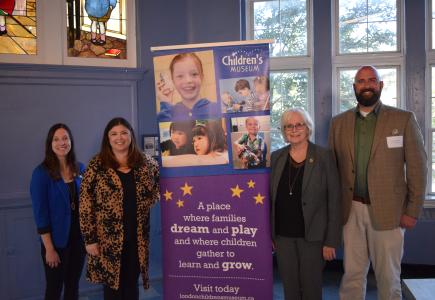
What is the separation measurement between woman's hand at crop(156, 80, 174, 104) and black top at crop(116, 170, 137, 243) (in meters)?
0.54

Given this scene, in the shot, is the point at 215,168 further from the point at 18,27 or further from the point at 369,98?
the point at 18,27

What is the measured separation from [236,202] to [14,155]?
1748 mm

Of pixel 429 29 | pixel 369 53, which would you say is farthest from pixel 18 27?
pixel 429 29

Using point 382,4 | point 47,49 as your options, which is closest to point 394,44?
point 382,4

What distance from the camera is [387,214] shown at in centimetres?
242

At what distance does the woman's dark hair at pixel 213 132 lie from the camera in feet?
8.32

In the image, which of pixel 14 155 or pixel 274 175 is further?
pixel 14 155

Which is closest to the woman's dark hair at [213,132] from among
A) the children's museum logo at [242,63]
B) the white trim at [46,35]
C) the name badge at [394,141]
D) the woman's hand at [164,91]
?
the woman's hand at [164,91]

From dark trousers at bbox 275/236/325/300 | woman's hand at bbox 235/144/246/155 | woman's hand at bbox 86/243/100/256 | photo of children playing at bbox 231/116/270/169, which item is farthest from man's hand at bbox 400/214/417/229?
woman's hand at bbox 86/243/100/256

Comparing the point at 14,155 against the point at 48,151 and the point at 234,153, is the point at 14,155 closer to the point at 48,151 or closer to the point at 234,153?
the point at 48,151

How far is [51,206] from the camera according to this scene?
7.88ft

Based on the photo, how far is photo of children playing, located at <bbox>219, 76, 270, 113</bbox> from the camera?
8.23 feet

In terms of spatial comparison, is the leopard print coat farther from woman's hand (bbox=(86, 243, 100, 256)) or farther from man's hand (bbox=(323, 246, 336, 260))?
man's hand (bbox=(323, 246, 336, 260))

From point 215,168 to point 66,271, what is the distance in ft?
3.44
